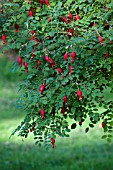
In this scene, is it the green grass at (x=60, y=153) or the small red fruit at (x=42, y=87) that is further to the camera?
the green grass at (x=60, y=153)

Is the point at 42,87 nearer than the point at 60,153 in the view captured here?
Yes

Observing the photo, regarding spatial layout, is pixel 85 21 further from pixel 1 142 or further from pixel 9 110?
pixel 9 110

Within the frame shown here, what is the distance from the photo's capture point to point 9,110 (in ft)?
39.3

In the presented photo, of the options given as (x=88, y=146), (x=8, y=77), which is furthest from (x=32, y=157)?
(x=8, y=77)

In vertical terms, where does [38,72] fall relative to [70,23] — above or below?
below

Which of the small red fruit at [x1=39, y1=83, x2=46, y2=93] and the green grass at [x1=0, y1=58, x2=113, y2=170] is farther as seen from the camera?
the green grass at [x1=0, y1=58, x2=113, y2=170]

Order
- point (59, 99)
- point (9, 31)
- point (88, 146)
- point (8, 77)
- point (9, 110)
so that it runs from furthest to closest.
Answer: point (8, 77) → point (9, 110) → point (88, 146) → point (9, 31) → point (59, 99)

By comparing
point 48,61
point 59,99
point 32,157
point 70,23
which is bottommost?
point 32,157

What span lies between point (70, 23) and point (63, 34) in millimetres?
90

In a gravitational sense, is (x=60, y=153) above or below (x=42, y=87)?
below

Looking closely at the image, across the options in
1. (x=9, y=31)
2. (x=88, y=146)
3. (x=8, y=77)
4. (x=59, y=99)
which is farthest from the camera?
(x=8, y=77)

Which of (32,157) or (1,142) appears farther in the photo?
(1,142)

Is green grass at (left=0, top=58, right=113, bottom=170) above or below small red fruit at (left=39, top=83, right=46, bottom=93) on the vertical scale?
below

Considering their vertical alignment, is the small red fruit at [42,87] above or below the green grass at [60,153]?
above
